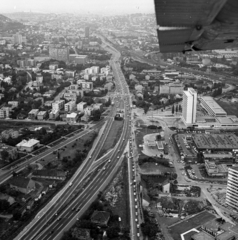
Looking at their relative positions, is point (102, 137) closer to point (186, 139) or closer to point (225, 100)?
point (186, 139)

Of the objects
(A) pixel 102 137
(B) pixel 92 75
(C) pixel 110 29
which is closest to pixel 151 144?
(A) pixel 102 137

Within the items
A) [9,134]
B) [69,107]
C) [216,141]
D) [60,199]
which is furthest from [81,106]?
[60,199]

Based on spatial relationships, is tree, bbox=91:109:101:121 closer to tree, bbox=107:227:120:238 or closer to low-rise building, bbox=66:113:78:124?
low-rise building, bbox=66:113:78:124

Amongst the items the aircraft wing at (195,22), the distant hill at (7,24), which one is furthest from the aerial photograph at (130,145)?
the distant hill at (7,24)

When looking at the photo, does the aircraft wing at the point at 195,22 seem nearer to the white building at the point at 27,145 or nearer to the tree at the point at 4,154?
the tree at the point at 4,154

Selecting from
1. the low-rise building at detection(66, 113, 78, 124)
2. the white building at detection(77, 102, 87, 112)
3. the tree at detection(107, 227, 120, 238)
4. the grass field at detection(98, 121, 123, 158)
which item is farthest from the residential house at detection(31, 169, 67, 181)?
the white building at detection(77, 102, 87, 112)
